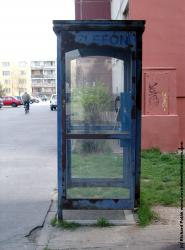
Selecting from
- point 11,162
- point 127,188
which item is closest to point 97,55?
point 127,188

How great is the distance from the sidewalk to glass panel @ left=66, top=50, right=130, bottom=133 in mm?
1227

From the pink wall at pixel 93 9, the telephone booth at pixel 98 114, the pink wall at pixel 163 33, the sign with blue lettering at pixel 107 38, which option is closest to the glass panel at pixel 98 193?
the telephone booth at pixel 98 114

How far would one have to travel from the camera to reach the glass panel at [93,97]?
5.86 metres

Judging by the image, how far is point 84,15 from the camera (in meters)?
25.5

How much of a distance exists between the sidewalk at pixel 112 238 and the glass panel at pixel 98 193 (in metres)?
0.44

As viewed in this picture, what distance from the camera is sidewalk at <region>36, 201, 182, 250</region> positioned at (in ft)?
16.1

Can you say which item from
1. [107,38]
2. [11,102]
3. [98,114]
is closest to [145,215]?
[98,114]

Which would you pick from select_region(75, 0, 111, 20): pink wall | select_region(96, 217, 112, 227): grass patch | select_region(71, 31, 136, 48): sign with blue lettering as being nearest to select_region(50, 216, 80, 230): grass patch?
select_region(96, 217, 112, 227): grass patch

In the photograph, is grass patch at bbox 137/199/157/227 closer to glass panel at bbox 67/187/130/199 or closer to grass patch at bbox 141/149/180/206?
glass panel at bbox 67/187/130/199

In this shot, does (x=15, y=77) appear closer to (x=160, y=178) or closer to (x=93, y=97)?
(x=160, y=178)

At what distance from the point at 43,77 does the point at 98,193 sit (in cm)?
15867

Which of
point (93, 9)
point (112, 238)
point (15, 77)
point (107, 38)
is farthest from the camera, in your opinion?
point (15, 77)

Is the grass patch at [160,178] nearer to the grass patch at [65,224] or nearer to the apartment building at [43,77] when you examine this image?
the grass patch at [65,224]

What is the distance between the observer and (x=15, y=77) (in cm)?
14325
